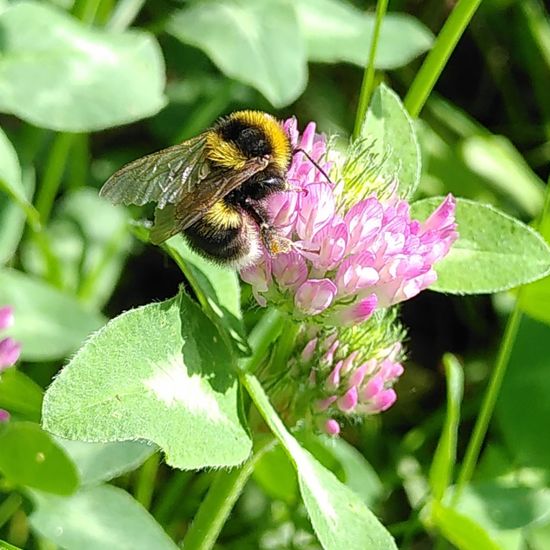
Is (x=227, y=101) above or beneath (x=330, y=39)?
beneath

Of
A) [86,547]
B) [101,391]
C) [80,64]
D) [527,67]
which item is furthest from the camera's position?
[527,67]

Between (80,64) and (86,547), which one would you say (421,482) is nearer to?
(86,547)

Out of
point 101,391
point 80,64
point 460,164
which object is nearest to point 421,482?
point 460,164

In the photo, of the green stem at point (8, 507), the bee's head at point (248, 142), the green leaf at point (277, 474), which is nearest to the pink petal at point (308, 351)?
the bee's head at point (248, 142)

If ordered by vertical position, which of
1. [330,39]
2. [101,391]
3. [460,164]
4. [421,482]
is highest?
[101,391]

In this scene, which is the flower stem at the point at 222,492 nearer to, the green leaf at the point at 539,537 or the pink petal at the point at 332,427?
the pink petal at the point at 332,427

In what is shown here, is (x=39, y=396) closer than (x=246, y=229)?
No

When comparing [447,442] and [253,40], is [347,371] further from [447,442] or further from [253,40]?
[253,40]

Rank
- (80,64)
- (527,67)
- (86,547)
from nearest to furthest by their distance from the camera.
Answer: (86,547) < (80,64) < (527,67)
